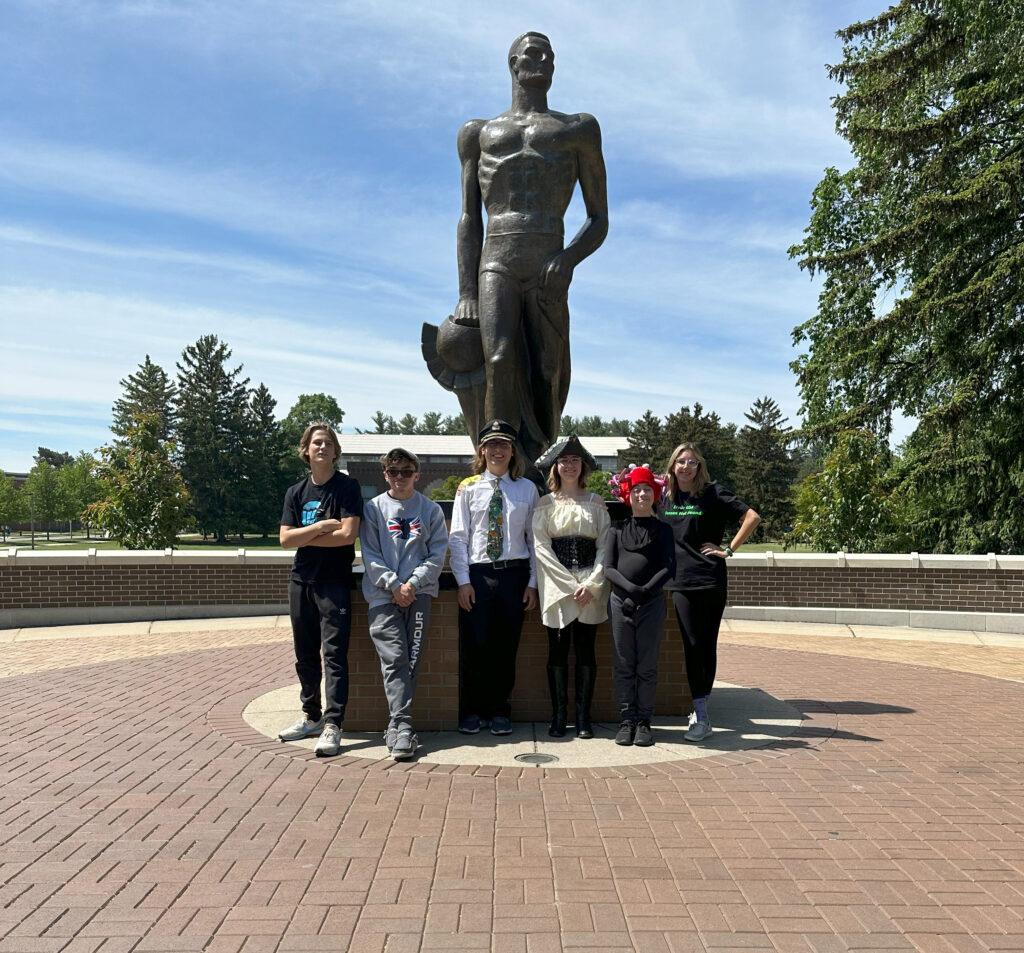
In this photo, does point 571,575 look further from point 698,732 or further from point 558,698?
point 698,732

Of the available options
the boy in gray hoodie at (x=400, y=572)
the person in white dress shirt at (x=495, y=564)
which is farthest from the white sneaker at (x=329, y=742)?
the person in white dress shirt at (x=495, y=564)

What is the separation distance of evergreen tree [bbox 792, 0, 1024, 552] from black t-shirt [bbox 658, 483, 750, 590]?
46.2 ft

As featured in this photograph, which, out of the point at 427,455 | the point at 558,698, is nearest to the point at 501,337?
the point at 558,698

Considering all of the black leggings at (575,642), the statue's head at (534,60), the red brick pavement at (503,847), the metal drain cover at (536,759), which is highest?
the statue's head at (534,60)

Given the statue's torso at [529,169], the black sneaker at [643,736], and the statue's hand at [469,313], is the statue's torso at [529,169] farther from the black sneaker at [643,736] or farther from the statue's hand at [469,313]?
the black sneaker at [643,736]

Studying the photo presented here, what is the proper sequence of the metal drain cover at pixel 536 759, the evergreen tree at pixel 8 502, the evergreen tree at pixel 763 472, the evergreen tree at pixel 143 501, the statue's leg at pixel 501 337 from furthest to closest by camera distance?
the evergreen tree at pixel 8 502 → the evergreen tree at pixel 763 472 → the evergreen tree at pixel 143 501 → the statue's leg at pixel 501 337 → the metal drain cover at pixel 536 759

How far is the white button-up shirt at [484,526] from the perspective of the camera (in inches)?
228

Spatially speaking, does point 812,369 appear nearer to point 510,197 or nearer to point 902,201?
point 902,201

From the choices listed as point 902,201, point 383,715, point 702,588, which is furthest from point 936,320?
point 383,715

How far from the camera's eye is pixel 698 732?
581 centimetres

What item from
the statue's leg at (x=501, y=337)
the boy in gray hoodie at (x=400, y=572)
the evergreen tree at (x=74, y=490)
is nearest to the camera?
the boy in gray hoodie at (x=400, y=572)

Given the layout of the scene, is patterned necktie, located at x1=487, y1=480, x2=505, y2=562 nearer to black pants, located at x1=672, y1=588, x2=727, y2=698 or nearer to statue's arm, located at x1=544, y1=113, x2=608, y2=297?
black pants, located at x1=672, y1=588, x2=727, y2=698

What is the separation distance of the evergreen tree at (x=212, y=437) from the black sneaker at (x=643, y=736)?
54592 millimetres

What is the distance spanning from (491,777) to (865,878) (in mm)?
2064
